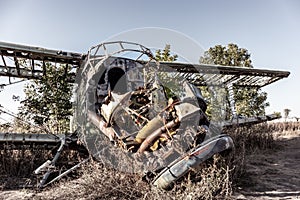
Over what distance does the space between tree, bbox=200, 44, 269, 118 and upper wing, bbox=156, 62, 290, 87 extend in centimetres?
552

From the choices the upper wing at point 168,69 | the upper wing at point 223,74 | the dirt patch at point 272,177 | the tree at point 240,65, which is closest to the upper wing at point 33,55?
the upper wing at point 168,69

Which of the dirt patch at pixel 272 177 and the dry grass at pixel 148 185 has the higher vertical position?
the dry grass at pixel 148 185

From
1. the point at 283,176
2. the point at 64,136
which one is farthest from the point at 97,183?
the point at 283,176

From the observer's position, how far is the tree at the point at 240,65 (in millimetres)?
20359

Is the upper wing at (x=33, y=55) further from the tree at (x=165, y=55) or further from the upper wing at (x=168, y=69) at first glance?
the tree at (x=165, y=55)

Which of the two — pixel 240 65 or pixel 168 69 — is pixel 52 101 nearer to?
pixel 168 69

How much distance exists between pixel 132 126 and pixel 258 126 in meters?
7.94

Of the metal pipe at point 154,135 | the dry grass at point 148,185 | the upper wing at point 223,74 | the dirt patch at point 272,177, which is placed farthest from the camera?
the upper wing at point 223,74

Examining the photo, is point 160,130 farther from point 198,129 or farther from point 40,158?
point 40,158

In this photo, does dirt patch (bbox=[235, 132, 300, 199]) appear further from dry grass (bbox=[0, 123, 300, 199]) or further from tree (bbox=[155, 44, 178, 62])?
tree (bbox=[155, 44, 178, 62])

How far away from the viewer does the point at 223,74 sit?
1226 centimetres

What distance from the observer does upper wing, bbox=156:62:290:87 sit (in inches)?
459

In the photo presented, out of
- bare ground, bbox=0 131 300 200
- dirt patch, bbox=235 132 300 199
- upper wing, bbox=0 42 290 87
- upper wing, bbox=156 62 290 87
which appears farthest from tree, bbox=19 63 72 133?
dirt patch, bbox=235 132 300 199

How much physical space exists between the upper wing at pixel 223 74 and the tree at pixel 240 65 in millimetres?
5524
